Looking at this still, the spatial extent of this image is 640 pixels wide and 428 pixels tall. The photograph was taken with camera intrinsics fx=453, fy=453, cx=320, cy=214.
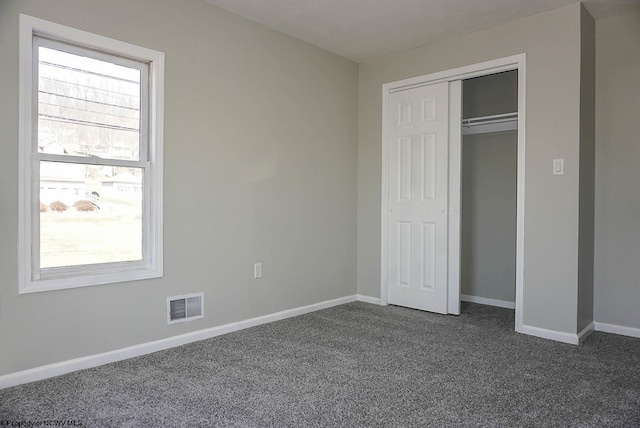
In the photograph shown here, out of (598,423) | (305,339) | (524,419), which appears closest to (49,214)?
(305,339)

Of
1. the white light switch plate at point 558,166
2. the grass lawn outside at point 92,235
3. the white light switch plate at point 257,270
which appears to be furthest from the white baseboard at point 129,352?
the white light switch plate at point 558,166

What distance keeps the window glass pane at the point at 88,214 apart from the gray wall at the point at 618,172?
3.51 meters

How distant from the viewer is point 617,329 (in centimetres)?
355

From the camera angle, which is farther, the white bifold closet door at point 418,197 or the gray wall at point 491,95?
the gray wall at point 491,95

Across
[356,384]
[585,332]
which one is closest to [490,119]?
[585,332]

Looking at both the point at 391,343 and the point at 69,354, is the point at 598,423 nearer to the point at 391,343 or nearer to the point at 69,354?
the point at 391,343

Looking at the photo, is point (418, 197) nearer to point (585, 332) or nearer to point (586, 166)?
point (586, 166)

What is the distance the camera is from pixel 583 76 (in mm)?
3324

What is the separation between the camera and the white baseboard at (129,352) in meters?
2.47

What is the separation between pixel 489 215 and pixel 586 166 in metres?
1.26

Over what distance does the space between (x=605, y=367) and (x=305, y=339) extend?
1941 millimetres

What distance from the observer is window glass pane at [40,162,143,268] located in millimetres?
2635

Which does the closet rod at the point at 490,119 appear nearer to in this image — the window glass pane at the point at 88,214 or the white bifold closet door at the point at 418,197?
the white bifold closet door at the point at 418,197

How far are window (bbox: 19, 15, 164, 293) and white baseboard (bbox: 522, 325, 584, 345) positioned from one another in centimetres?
277
